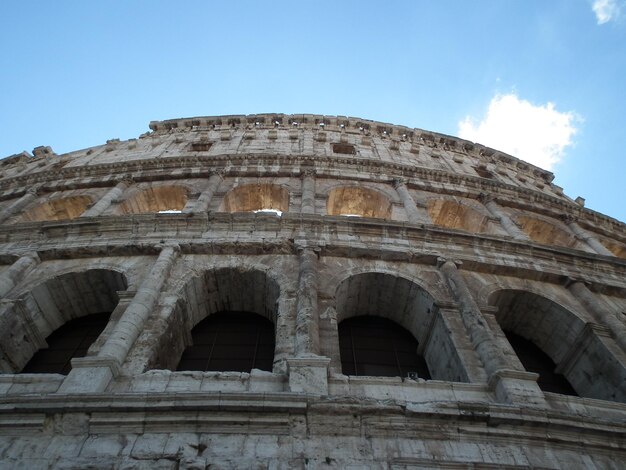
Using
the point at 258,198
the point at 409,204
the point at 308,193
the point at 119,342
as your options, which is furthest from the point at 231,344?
the point at 409,204

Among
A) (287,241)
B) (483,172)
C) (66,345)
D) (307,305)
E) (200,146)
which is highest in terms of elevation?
(200,146)

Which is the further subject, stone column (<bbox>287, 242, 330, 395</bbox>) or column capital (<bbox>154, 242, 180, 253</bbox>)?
column capital (<bbox>154, 242, 180, 253</bbox>)

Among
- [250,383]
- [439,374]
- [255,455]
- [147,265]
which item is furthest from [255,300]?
[255,455]

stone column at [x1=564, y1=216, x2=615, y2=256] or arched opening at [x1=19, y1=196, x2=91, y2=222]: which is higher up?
arched opening at [x1=19, y1=196, x2=91, y2=222]

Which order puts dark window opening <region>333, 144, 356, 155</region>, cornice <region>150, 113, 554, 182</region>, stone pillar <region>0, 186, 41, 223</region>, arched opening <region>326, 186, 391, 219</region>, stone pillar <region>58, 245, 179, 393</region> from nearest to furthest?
1. stone pillar <region>58, 245, 179, 393</region>
2. stone pillar <region>0, 186, 41, 223</region>
3. arched opening <region>326, 186, 391, 219</region>
4. dark window opening <region>333, 144, 356, 155</region>
5. cornice <region>150, 113, 554, 182</region>

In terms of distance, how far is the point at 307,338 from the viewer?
7039mm

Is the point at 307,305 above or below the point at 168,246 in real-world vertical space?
below

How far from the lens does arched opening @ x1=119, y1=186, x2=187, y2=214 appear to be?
1374 cm

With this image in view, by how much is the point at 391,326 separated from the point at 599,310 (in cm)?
389

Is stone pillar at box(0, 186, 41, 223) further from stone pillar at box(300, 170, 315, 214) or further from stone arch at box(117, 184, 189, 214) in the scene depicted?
stone pillar at box(300, 170, 315, 214)

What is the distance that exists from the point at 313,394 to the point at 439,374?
3.03 m

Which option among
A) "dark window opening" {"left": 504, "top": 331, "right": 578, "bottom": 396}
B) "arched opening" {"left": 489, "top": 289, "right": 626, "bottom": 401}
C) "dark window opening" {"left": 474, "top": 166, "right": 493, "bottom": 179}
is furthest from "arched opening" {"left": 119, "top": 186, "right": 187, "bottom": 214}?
"dark window opening" {"left": 474, "top": 166, "right": 493, "bottom": 179}

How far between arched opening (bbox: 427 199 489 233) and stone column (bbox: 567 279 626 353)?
Result: 4.23 metres

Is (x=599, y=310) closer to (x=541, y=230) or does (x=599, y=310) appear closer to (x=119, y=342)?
(x=541, y=230)
